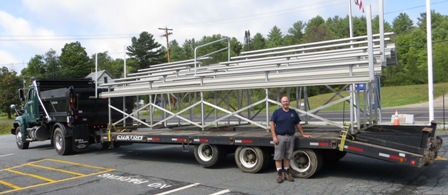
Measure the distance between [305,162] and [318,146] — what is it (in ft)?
1.83

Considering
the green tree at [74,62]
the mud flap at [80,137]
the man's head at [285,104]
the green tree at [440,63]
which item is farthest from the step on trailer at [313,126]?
the green tree at [74,62]

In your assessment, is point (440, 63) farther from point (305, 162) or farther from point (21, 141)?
point (305, 162)

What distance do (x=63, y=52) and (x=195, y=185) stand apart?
315 ft

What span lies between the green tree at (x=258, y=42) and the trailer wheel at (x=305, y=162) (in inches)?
3223

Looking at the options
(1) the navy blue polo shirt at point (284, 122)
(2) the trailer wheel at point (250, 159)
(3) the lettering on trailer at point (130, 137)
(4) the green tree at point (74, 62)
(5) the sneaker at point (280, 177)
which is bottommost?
(5) the sneaker at point (280, 177)

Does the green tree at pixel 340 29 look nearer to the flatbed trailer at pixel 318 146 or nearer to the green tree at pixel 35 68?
the green tree at pixel 35 68

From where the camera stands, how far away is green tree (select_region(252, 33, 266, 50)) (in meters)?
92.9

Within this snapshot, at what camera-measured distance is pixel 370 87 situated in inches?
321

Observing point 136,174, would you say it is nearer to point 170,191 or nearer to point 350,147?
point 170,191

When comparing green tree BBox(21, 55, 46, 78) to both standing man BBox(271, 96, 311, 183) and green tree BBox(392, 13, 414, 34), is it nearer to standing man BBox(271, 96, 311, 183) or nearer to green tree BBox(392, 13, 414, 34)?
green tree BBox(392, 13, 414, 34)

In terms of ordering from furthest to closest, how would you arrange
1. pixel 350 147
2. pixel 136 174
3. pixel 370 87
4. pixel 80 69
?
pixel 80 69
pixel 136 174
pixel 370 87
pixel 350 147

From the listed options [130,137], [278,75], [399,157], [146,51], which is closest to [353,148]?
[399,157]

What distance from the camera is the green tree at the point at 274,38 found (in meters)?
97.4

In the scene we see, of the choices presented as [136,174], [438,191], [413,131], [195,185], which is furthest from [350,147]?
[136,174]
